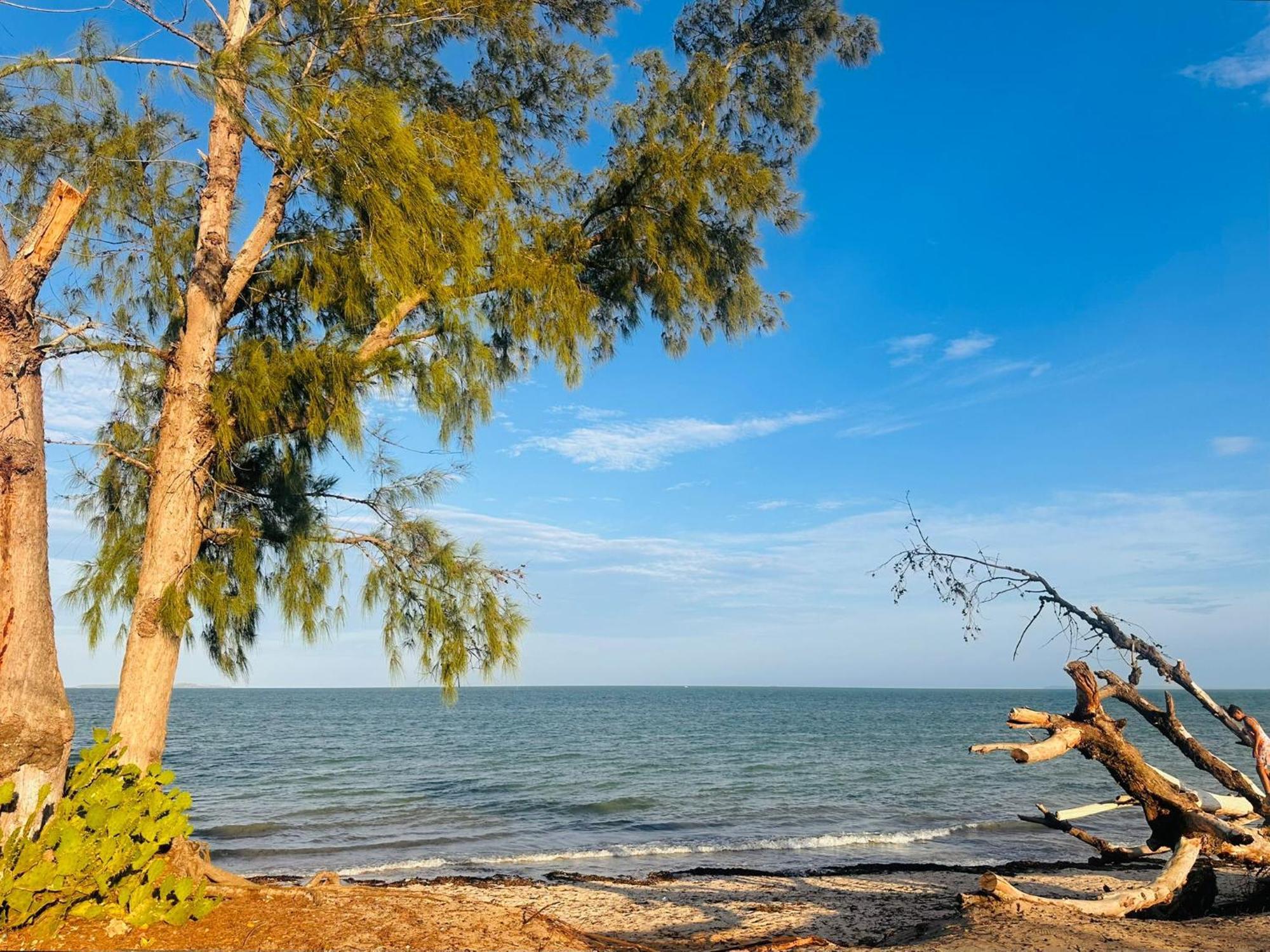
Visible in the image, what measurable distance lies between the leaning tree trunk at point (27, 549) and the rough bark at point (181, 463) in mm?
747

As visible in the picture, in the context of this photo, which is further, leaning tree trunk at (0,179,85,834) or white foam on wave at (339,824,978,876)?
white foam on wave at (339,824,978,876)

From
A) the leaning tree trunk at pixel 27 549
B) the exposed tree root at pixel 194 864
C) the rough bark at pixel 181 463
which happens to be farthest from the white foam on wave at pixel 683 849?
the leaning tree trunk at pixel 27 549

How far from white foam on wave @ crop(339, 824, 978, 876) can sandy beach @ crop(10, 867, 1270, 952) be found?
14.4 feet

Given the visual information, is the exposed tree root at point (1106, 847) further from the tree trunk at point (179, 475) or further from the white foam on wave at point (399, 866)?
the white foam on wave at point (399, 866)

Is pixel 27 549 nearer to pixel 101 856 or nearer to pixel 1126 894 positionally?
pixel 101 856

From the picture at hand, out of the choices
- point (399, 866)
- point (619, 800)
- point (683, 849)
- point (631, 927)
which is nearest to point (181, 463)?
point (631, 927)

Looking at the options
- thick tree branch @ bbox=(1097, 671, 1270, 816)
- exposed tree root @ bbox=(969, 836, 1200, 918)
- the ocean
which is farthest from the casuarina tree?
the ocean

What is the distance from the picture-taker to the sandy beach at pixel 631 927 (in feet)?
16.2

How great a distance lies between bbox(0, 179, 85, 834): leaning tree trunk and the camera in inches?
189

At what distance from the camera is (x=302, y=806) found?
65.9 feet

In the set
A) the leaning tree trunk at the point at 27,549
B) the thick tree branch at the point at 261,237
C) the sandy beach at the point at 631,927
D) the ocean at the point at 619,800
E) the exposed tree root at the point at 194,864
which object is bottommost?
the ocean at the point at 619,800

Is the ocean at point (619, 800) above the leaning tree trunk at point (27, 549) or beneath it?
beneath

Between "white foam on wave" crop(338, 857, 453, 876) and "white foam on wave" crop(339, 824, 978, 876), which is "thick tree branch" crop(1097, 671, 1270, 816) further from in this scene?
"white foam on wave" crop(338, 857, 453, 876)

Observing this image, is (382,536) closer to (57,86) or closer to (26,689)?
(26,689)
